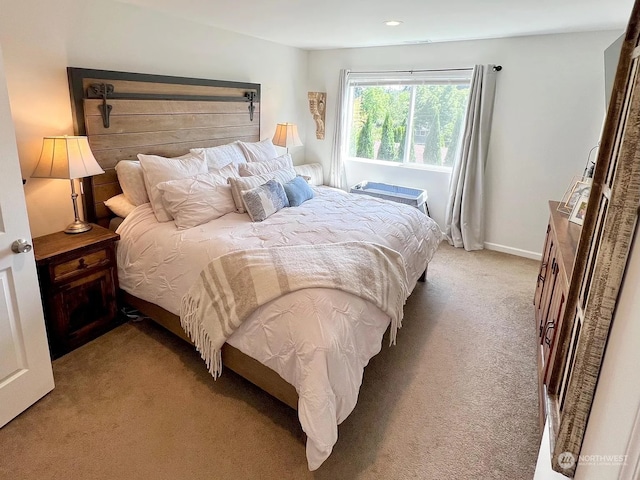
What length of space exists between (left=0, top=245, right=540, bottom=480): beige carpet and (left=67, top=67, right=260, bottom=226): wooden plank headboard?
1.26m

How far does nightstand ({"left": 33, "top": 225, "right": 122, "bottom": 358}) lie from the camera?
7.29 ft

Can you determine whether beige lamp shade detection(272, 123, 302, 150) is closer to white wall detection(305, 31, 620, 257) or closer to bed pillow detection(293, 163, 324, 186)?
bed pillow detection(293, 163, 324, 186)

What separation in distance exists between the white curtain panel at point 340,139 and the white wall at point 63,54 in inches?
66.9

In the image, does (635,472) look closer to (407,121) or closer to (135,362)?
(135,362)

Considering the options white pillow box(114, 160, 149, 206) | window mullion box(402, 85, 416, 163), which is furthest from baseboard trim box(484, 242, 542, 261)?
white pillow box(114, 160, 149, 206)

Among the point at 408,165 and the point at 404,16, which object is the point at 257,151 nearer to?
the point at 404,16

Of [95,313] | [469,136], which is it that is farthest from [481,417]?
[469,136]

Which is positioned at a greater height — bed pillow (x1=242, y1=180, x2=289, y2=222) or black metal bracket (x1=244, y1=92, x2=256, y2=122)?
black metal bracket (x1=244, y1=92, x2=256, y2=122)

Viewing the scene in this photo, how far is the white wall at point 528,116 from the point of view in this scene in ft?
11.5

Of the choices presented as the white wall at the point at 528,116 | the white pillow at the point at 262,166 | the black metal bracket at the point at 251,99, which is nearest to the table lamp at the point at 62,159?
the white pillow at the point at 262,166

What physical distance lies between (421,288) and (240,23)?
2.86 metres

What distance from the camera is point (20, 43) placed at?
2297mm

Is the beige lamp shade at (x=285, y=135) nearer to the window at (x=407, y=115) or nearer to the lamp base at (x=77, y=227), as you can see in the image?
the window at (x=407, y=115)

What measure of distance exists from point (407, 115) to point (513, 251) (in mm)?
2007
